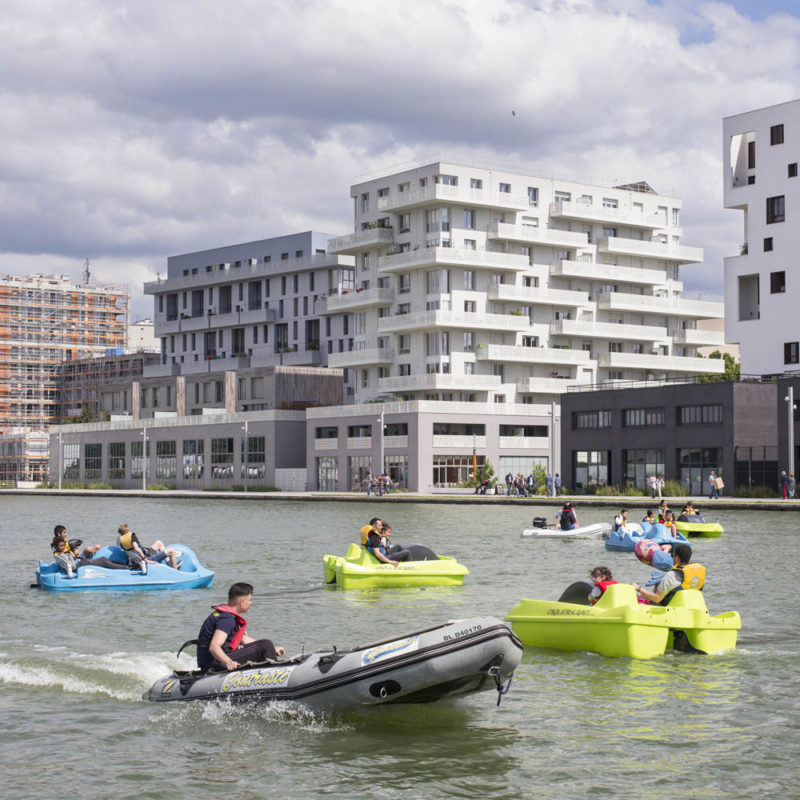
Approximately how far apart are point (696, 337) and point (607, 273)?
12.6 metres

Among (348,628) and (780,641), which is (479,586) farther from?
(780,641)

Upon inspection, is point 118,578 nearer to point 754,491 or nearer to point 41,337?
point 754,491

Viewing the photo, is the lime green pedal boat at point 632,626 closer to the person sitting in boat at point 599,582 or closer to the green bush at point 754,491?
the person sitting in boat at point 599,582

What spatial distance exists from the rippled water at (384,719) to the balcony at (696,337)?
86.4m

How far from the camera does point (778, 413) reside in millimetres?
75812

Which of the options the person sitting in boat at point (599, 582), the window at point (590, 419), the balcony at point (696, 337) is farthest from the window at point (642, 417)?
the person sitting in boat at point (599, 582)

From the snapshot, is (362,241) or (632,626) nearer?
(632,626)

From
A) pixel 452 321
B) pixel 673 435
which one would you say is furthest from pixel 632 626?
pixel 452 321

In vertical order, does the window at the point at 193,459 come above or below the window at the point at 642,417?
below

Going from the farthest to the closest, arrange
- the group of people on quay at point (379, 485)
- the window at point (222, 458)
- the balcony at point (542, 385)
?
the window at point (222, 458), the balcony at point (542, 385), the group of people on quay at point (379, 485)

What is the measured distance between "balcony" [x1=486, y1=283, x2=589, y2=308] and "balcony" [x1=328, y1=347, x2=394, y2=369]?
33.7 feet

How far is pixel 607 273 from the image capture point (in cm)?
11050

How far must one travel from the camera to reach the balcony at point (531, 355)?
102 m

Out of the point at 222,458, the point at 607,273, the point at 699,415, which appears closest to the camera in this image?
the point at 699,415
